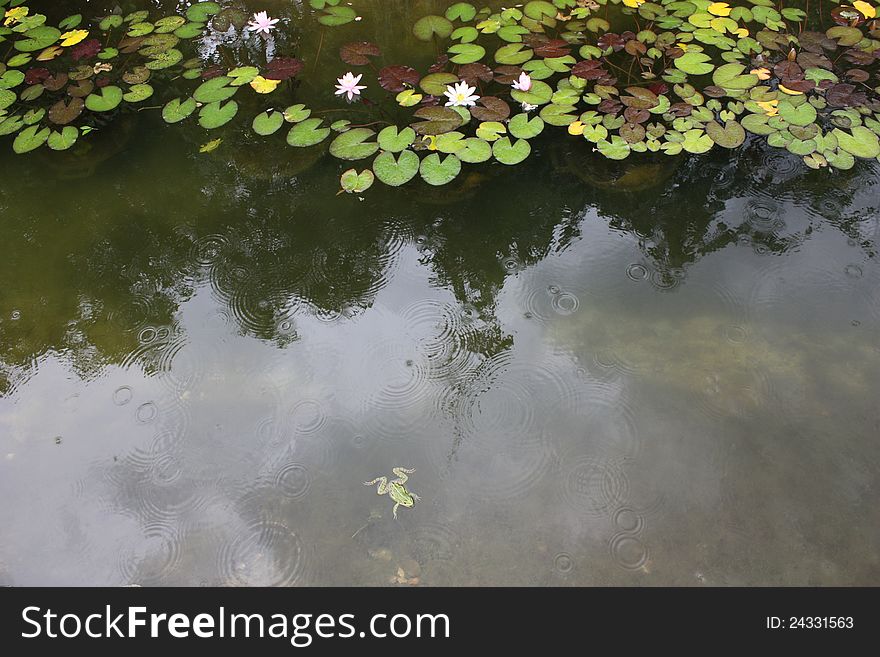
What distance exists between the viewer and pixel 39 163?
104 inches

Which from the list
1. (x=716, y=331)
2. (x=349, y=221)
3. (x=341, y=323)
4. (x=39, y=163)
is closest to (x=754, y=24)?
(x=716, y=331)

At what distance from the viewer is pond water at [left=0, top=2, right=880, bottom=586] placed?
1.64 meters

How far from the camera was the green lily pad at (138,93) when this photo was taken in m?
2.85

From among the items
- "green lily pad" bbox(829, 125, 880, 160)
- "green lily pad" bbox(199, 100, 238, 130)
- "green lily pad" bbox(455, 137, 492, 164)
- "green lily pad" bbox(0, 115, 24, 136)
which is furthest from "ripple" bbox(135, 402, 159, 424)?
"green lily pad" bbox(829, 125, 880, 160)

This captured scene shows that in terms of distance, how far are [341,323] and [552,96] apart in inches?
59.5

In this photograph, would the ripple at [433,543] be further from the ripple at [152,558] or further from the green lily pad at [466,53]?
the green lily pad at [466,53]

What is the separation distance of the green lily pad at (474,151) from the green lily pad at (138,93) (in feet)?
5.33

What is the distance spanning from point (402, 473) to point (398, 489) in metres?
0.05

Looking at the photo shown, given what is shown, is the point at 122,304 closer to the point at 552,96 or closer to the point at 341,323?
the point at 341,323

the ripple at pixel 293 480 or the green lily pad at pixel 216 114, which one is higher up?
the green lily pad at pixel 216 114

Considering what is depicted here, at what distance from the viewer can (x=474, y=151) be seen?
8.14 ft

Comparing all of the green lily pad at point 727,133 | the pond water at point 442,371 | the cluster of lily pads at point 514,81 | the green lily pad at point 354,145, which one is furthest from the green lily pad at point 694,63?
the green lily pad at point 354,145

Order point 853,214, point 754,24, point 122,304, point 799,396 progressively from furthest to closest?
1. point 754,24
2. point 853,214
3. point 122,304
4. point 799,396

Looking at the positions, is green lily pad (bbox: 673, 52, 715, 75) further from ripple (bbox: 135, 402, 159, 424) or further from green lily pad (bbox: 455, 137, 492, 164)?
ripple (bbox: 135, 402, 159, 424)
